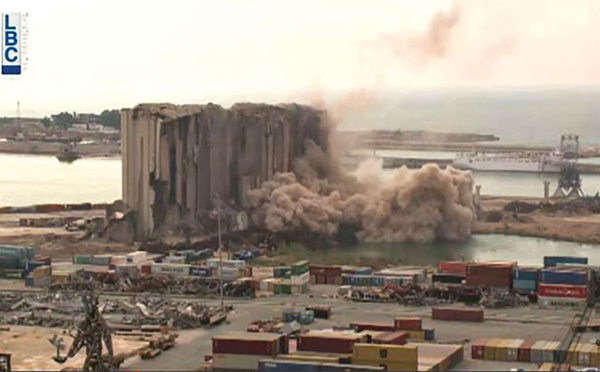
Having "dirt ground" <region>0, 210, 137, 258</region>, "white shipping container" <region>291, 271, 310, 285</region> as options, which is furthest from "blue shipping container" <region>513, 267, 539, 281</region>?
"dirt ground" <region>0, 210, 137, 258</region>

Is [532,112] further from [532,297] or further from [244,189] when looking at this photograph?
[532,297]

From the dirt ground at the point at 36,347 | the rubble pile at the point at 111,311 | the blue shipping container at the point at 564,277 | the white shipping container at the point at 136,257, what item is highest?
the blue shipping container at the point at 564,277

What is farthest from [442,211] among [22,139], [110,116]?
[110,116]

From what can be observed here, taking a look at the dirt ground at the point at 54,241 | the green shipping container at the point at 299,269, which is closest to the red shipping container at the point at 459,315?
the green shipping container at the point at 299,269

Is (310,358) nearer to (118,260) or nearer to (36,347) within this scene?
(36,347)

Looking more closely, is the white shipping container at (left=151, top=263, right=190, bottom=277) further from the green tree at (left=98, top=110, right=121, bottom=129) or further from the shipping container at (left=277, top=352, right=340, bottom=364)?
the green tree at (left=98, top=110, right=121, bottom=129)

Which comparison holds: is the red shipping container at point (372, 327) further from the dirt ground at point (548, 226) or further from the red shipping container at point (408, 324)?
the dirt ground at point (548, 226)

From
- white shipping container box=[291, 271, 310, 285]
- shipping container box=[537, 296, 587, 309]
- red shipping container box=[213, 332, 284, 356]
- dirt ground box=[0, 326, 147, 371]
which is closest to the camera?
red shipping container box=[213, 332, 284, 356]
